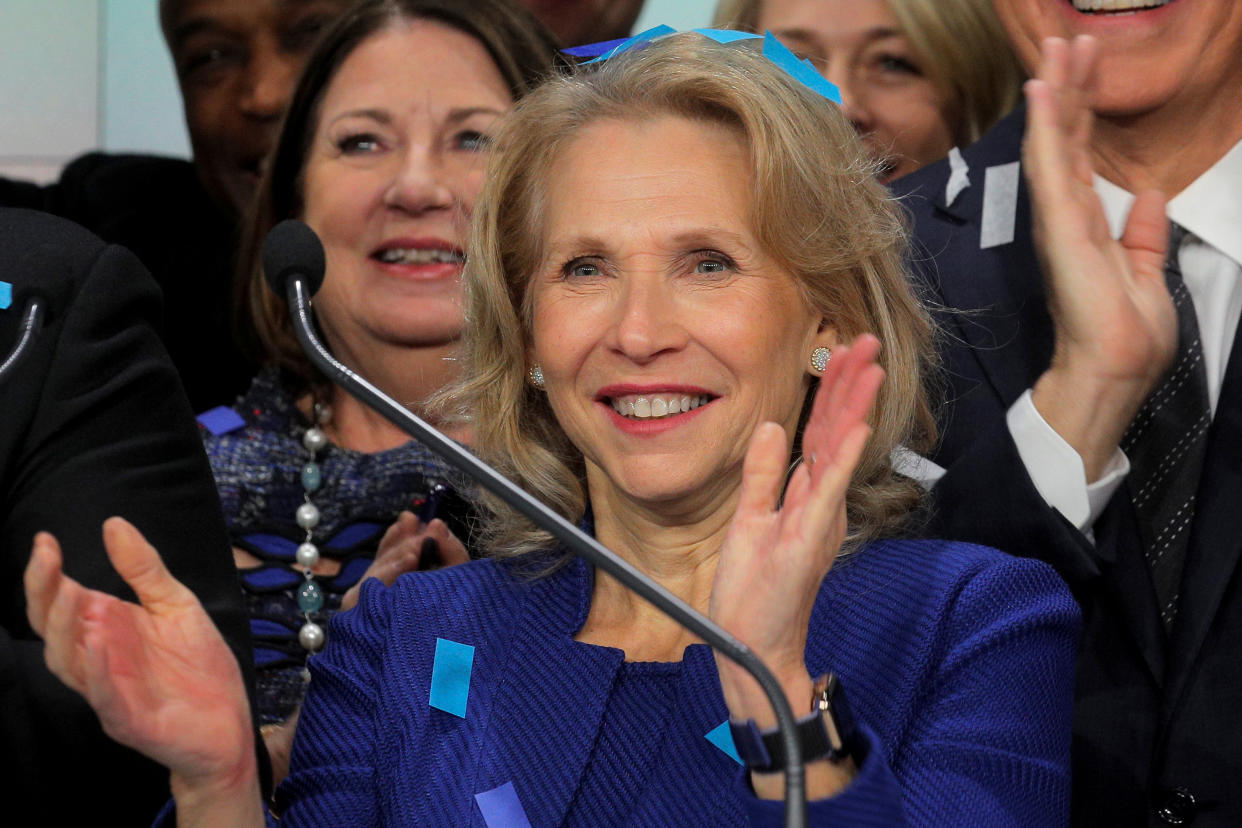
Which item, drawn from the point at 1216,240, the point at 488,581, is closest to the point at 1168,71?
the point at 1216,240

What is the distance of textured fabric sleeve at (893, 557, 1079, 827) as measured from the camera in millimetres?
1540

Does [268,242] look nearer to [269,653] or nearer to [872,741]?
[872,741]

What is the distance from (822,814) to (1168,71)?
1210 mm

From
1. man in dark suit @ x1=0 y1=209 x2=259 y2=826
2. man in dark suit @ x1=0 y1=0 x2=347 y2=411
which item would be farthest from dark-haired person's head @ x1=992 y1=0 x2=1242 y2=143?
man in dark suit @ x1=0 y1=0 x2=347 y2=411

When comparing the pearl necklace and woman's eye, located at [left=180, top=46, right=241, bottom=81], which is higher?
woman's eye, located at [left=180, top=46, right=241, bottom=81]

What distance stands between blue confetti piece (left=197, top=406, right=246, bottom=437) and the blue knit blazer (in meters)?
0.75

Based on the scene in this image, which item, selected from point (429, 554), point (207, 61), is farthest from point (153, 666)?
point (207, 61)

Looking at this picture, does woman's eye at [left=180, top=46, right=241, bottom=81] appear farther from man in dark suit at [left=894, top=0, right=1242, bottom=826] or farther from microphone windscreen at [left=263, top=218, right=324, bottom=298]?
microphone windscreen at [left=263, top=218, right=324, bottom=298]

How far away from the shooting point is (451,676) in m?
1.79

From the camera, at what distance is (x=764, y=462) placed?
4.75 feet

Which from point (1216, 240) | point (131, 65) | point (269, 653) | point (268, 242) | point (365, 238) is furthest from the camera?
point (131, 65)

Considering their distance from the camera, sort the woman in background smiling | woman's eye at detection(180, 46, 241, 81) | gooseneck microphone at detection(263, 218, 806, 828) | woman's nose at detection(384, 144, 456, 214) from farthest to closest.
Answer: woman's eye at detection(180, 46, 241, 81), woman's nose at detection(384, 144, 456, 214), the woman in background smiling, gooseneck microphone at detection(263, 218, 806, 828)

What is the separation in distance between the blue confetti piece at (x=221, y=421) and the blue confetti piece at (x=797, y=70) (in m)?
1.09

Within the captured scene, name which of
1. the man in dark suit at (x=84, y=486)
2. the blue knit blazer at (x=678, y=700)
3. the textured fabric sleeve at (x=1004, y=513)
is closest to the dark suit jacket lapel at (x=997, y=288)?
the textured fabric sleeve at (x=1004, y=513)
